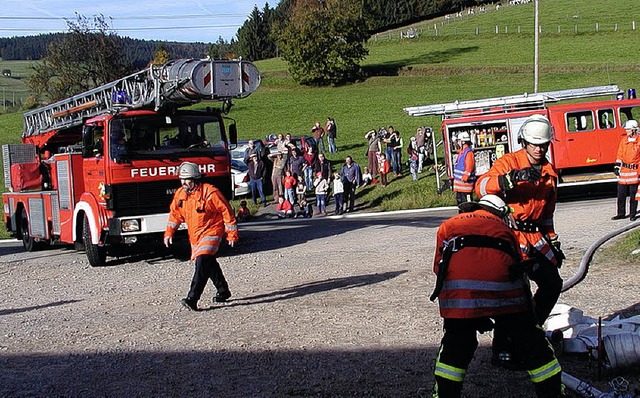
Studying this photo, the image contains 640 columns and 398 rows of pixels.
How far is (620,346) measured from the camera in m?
5.82

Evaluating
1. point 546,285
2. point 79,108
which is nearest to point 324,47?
point 79,108

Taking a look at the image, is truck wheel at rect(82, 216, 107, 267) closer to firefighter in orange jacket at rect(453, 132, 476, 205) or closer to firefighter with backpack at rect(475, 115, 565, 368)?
firefighter in orange jacket at rect(453, 132, 476, 205)

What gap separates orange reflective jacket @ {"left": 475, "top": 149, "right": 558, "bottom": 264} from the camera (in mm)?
6027

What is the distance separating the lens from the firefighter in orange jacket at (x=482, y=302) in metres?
4.90

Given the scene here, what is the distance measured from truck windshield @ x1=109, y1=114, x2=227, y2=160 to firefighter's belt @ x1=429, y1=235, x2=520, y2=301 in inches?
355

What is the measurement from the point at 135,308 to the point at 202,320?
134 cm

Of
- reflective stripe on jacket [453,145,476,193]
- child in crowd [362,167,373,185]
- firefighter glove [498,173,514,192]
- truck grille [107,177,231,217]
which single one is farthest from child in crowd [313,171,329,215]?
firefighter glove [498,173,514,192]

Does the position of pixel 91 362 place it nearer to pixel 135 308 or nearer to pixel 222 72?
pixel 135 308

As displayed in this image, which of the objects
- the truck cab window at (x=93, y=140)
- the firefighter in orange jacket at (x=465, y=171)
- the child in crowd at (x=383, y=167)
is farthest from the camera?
the child in crowd at (x=383, y=167)

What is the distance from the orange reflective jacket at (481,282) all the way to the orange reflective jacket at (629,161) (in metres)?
9.81

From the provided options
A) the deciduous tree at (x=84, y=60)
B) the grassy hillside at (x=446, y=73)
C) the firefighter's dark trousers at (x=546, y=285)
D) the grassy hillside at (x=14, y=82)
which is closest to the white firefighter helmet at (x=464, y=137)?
the grassy hillside at (x=446, y=73)

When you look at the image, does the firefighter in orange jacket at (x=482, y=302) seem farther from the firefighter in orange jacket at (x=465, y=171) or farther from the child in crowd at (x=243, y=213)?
the child in crowd at (x=243, y=213)

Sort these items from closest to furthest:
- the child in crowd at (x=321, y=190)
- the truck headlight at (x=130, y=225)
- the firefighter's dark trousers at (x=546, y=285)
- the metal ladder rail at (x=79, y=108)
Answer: the firefighter's dark trousers at (x=546, y=285) < the truck headlight at (x=130, y=225) < the metal ladder rail at (x=79, y=108) < the child in crowd at (x=321, y=190)

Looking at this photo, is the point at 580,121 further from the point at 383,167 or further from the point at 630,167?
the point at 630,167
